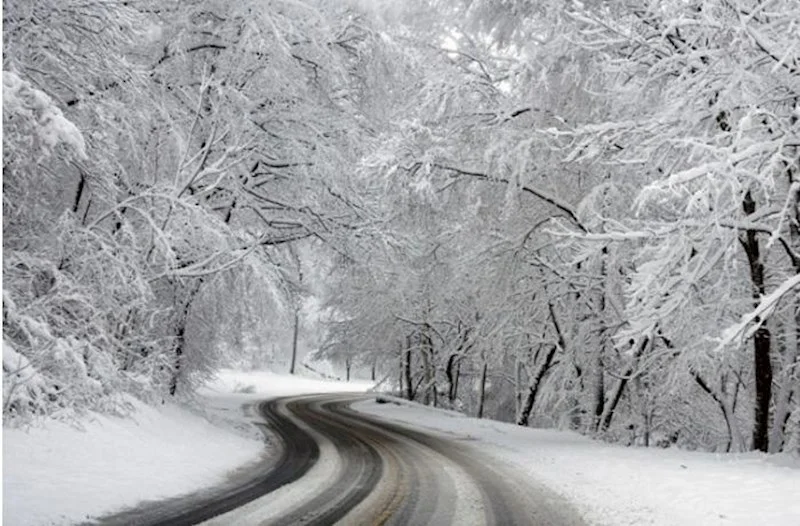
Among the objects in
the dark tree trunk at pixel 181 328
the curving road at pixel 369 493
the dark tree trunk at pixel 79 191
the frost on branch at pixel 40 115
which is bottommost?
the curving road at pixel 369 493

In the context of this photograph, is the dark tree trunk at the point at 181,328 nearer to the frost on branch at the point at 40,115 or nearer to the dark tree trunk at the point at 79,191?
the dark tree trunk at the point at 79,191

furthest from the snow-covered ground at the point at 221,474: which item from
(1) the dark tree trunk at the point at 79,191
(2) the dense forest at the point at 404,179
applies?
(1) the dark tree trunk at the point at 79,191

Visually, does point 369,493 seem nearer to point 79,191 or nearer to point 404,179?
point 79,191

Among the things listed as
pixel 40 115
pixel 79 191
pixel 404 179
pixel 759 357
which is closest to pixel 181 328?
pixel 404 179

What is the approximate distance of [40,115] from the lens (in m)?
5.06

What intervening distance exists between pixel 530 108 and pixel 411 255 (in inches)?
185

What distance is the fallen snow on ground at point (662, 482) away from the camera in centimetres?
762

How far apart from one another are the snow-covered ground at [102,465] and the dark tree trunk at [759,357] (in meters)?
8.88

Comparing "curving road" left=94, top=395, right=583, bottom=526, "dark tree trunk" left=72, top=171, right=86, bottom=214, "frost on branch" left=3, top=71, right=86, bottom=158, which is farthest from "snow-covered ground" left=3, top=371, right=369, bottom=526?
"frost on branch" left=3, top=71, right=86, bottom=158

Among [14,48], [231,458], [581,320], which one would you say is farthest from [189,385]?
[14,48]

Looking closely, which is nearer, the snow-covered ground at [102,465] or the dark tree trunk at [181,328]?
the snow-covered ground at [102,465]

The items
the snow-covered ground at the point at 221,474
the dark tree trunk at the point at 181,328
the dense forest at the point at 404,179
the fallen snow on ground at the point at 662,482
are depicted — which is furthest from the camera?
the dark tree trunk at the point at 181,328

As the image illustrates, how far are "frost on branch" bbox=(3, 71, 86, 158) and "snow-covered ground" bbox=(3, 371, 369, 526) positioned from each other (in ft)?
10.2

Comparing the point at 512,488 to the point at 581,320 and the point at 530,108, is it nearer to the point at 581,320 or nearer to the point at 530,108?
the point at 530,108
